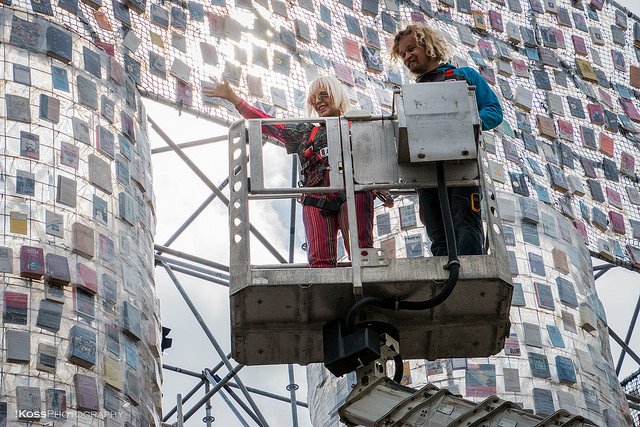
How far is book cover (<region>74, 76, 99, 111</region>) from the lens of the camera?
12.6 metres

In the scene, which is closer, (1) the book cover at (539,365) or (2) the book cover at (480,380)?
(2) the book cover at (480,380)

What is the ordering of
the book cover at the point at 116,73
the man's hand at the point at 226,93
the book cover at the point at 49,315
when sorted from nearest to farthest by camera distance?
the man's hand at the point at 226,93
the book cover at the point at 49,315
the book cover at the point at 116,73

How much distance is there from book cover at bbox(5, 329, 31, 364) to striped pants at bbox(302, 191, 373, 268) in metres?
2.55

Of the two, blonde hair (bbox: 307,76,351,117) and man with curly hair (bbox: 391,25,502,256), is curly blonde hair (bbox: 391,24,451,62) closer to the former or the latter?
man with curly hair (bbox: 391,25,502,256)

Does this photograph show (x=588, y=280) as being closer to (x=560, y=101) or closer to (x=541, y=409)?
(x=541, y=409)

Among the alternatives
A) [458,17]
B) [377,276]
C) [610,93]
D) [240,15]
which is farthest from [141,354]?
[610,93]

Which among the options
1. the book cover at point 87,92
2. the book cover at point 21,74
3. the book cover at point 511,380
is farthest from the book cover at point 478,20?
the book cover at point 21,74

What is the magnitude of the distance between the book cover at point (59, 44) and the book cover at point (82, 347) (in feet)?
9.69

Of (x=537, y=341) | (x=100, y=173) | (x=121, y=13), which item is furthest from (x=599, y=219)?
(x=100, y=173)

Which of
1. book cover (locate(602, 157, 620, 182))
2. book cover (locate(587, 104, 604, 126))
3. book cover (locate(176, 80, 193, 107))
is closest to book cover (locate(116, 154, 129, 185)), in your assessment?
book cover (locate(176, 80, 193, 107))

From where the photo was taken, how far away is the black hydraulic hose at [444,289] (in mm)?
8586

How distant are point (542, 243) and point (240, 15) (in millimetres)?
4569

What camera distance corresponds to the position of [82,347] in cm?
1086

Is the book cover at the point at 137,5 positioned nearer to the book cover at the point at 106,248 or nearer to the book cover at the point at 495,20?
the book cover at the point at 106,248
